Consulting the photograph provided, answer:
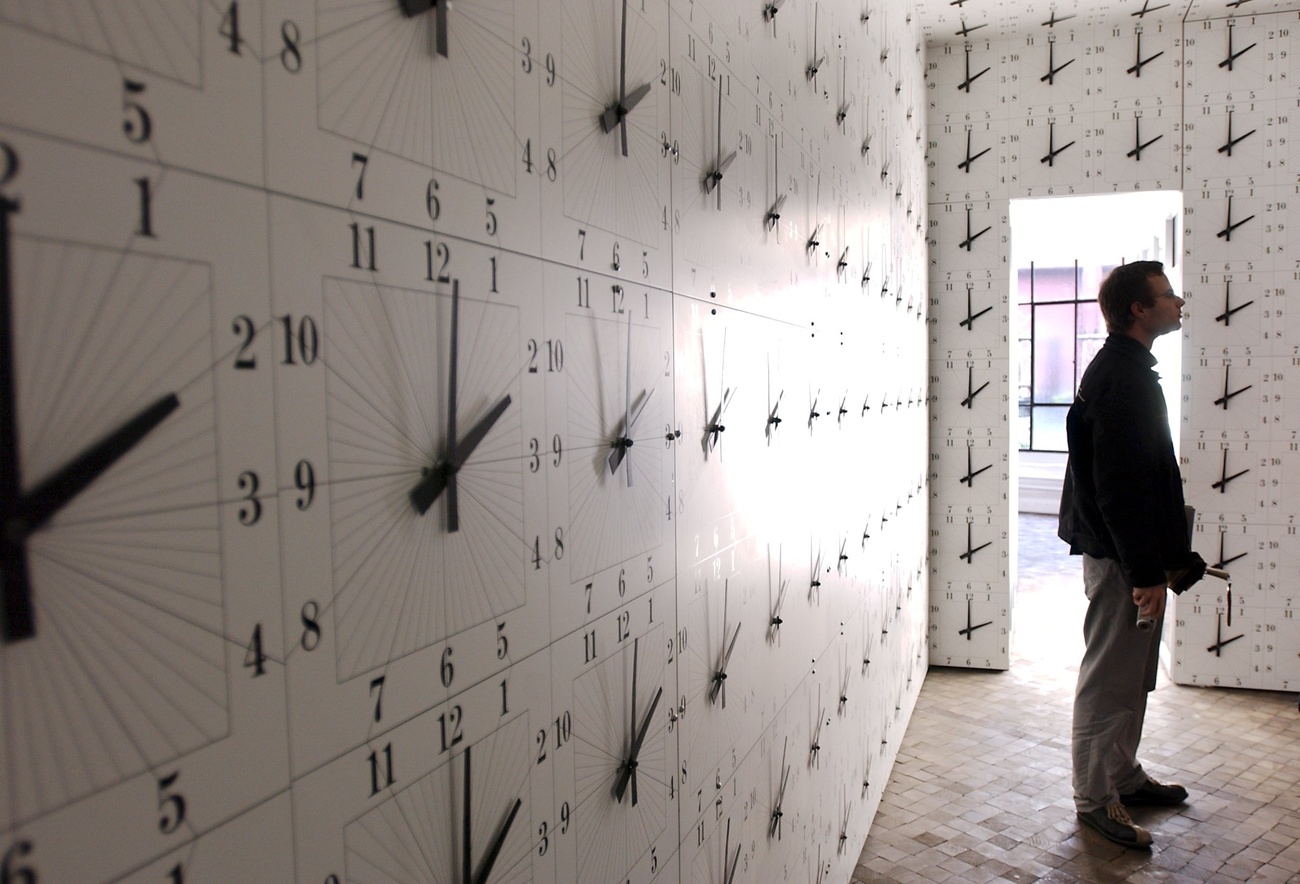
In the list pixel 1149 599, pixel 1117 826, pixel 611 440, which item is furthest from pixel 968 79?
pixel 611 440

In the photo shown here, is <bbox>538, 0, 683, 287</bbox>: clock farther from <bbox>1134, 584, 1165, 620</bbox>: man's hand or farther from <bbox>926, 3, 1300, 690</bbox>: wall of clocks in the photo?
<bbox>926, 3, 1300, 690</bbox>: wall of clocks

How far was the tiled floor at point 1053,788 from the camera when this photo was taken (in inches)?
96.1

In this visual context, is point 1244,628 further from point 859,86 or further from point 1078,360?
point 1078,360

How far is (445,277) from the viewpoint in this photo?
2.10 feet

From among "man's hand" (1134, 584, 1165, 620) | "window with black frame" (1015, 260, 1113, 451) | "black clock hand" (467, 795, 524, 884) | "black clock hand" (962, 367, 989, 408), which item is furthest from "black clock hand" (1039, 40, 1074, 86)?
"window with black frame" (1015, 260, 1113, 451)

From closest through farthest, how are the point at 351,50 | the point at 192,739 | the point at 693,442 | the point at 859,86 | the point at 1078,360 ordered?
the point at 192,739
the point at 351,50
the point at 693,442
the point at 859,86
the point at 1078,360

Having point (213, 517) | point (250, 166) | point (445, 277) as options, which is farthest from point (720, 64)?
point (213, 517)

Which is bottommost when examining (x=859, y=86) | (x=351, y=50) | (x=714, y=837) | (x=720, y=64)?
(x=714, y=837)

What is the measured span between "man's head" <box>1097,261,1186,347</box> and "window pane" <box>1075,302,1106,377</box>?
7879 mm

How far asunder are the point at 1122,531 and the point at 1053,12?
264 centimetres

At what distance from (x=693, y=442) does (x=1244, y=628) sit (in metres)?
3.69

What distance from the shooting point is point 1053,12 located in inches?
149

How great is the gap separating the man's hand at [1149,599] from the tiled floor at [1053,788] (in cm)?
74

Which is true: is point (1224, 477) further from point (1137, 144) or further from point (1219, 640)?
point (1137, 144)
